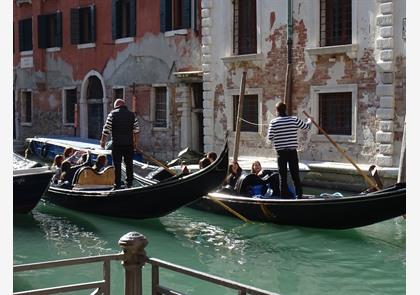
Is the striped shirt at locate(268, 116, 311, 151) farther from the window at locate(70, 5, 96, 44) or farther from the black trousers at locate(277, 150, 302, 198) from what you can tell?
the window at locate(70, 5, 96, 44)

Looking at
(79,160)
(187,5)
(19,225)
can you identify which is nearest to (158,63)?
(187,5)

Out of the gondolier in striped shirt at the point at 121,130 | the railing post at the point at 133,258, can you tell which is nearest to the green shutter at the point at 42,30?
the gondolier in striped shirt at the point at 121,130

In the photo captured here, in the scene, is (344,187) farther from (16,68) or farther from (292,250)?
(16,68)

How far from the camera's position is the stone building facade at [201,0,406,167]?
617 centimetres

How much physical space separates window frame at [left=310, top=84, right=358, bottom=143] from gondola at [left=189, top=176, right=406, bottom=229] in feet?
6.52

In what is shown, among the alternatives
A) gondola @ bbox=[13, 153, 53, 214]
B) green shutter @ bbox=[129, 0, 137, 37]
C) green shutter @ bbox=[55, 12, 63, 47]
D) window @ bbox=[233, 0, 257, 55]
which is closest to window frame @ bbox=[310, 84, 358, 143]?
window @ bbox=[233, 0, 257, 55]

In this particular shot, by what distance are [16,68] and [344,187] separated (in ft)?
23.8

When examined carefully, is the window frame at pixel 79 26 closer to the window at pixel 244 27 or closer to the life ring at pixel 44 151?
the life ring at pixel 44 151

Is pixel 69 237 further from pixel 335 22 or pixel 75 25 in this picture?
pixel 75 25

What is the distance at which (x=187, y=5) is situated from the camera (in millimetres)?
8172

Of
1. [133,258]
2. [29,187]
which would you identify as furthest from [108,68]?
[133,258]

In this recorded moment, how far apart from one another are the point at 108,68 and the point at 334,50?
4011mm

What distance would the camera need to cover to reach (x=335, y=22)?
6684 millimetres

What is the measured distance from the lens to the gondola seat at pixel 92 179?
18.2 ft
